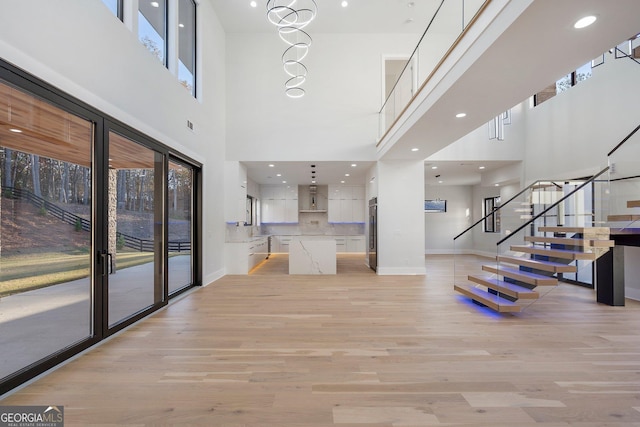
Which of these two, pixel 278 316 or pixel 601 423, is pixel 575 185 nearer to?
pixel 601 423

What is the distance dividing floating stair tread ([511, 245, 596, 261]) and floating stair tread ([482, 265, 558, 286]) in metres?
0.35

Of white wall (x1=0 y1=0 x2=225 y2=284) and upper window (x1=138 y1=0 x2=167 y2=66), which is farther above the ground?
upper window (x1=138 y1=0 x2=167 y2=66)

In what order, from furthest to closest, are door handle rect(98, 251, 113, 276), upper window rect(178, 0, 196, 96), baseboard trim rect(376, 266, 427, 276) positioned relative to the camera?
baseboard trim rect(376, 266, 427, 276) → upper window rect(178, 0, 196, 96) → door handle rect(98, 251, 113, 276)

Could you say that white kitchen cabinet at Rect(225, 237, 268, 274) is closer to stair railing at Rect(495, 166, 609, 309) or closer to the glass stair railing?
the glass stair railing

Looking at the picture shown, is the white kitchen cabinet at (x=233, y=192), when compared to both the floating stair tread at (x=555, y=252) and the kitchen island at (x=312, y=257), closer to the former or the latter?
the kitchen island at (x=312, y=257)

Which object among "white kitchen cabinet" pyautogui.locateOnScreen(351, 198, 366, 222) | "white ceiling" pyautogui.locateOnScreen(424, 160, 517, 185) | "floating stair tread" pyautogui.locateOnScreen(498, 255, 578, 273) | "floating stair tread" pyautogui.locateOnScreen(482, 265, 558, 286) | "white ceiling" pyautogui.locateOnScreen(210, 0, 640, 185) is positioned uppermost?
"white ceiling" pyautogui.locateOnScreen(210, 0, 640, 185)

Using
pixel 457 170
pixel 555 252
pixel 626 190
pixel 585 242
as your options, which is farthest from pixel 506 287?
pixel 457 170

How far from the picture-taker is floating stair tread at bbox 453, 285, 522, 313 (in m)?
4.07

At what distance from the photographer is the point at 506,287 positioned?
4359mm

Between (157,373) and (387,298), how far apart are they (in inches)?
142

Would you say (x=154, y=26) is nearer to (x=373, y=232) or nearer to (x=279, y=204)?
(x=373, y=232)

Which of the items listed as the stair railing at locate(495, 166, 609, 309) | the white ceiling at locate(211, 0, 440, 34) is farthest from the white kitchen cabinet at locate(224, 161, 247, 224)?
the stair railing at locate(495, 166, 609, 309)

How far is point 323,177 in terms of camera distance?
1045 cm

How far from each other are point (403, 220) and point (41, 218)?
22.0 feet
